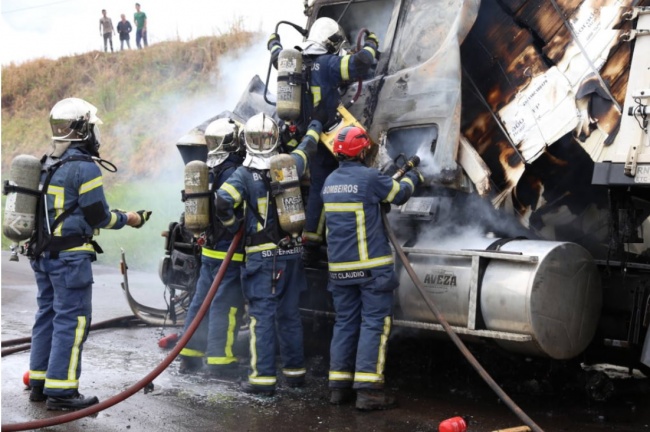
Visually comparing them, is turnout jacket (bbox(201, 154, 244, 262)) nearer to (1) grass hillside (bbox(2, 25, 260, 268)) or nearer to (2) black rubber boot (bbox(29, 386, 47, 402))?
(2) black rubber boot (bbox(29, 386, 47, 402))

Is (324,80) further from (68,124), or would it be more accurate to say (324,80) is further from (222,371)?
(222,371)

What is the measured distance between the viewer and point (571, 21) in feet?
19.1

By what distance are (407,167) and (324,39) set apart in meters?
1.30

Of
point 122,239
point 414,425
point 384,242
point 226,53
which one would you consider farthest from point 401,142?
point 226,53

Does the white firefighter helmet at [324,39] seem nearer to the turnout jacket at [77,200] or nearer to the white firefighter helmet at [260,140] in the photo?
the white firefighter helmet at [260,140]

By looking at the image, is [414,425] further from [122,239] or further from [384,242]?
[122,239]

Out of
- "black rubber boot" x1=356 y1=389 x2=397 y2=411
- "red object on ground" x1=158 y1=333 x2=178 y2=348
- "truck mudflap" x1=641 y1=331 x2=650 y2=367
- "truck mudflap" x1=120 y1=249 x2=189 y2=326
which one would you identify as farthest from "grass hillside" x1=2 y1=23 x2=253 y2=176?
"truck mudflap" x1=641 y1=331 x2=650 y2=367

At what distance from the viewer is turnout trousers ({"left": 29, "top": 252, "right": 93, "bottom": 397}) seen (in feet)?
18.5

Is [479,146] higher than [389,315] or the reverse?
higher

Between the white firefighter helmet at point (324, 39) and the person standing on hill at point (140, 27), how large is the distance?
61.8 ft

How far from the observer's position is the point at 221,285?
263 inches

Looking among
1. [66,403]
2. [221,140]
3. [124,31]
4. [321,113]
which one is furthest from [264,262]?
[124,31]

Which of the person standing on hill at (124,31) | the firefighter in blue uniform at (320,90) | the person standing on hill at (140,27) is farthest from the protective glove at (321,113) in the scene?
the person standing on hill at (124,31)

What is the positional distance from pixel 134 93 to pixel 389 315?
17.9 metres
